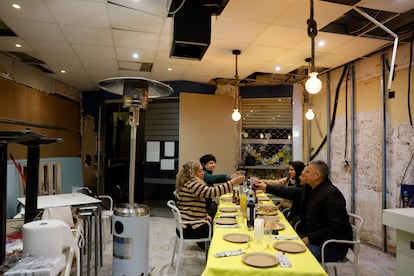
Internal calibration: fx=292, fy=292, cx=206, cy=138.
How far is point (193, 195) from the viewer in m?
3.45

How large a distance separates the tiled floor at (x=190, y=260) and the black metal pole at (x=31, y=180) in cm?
210

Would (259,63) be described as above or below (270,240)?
above

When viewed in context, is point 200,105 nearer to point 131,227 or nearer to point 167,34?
point 167,34

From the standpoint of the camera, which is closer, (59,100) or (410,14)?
(410,14)

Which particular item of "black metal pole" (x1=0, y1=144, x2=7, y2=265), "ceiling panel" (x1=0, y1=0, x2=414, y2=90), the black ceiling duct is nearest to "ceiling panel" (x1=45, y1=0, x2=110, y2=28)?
"ceiling panel" (x1=0, y1=0, x2=414, y2=90)

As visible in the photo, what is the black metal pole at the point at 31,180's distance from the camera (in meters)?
1.67

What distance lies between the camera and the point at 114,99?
7.11 m

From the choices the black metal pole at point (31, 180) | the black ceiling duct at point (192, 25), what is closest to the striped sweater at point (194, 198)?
the black ceiling duct at point (192, 25)

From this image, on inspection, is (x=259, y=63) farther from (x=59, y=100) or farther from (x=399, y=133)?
(x=59, y=100)

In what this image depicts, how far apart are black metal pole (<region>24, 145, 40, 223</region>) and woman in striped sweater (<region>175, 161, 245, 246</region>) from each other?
6.23 ft

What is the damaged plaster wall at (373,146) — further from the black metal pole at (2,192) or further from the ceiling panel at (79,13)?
the black metal pole at (2,192)

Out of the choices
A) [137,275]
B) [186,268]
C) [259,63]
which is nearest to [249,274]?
[137,275]

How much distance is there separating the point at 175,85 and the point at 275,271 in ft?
17.2

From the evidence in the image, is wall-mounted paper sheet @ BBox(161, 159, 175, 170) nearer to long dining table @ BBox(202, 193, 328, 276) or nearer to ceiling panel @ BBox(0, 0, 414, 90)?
ceiling panel @ BBox(0, 0, 414, 90)
